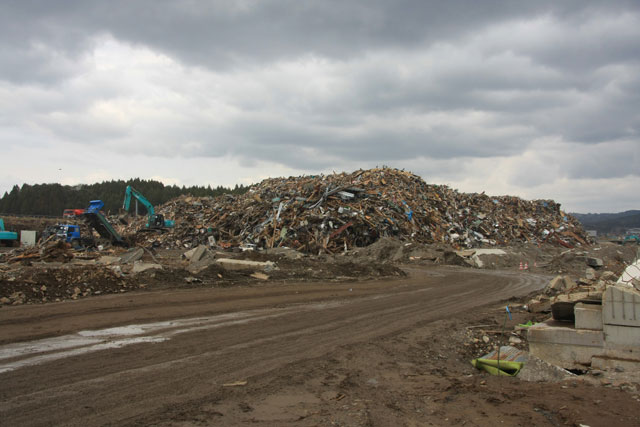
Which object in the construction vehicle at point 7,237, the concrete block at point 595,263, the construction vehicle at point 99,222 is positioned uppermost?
the construction vehicle at point 99,222

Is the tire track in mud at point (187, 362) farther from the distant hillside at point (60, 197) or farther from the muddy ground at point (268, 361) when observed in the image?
the distant hillside at point (60, 197)

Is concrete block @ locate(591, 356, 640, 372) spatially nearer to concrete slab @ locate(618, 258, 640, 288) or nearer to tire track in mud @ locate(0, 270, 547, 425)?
concrete slab @ locate(618, 258, 640, 288)

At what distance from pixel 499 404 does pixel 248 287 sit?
10920 millimetres

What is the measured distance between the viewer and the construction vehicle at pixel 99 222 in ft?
91.3

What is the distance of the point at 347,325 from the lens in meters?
9.28

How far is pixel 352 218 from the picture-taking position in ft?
98.0

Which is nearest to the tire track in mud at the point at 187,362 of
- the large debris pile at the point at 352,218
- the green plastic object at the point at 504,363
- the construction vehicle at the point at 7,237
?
the green plastic object at the point at 504,363

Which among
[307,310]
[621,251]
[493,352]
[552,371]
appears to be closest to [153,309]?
[307,310]

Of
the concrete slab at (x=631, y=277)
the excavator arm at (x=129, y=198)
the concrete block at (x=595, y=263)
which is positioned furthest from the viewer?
the excavator arm at (x=129, y=198)

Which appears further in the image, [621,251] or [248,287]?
[621,251]

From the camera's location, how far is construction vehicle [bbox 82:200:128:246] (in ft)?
91.3

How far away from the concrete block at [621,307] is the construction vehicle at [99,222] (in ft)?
93.5

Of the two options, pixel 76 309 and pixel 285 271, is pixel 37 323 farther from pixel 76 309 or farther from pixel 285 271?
pixel 285 271

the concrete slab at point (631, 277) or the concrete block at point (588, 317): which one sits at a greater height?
the concrete slab at point (631, 277)
